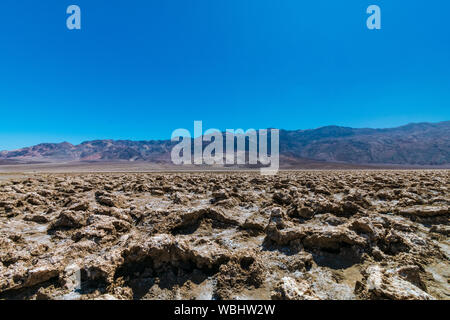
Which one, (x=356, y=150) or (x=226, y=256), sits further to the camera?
(x=356, y=150)

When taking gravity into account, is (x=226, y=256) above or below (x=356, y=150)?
below

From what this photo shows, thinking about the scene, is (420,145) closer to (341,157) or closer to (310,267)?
(341,157)

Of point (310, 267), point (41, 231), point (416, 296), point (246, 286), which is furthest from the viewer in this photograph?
point (41, 231)

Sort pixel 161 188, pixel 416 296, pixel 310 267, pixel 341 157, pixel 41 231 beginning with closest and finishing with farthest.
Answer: pixel 416 296 < pixel 310 267 < pixel 41 231 < pixel 161 188 < pixel 341 157

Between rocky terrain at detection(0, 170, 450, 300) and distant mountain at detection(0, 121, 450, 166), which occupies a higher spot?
distant mountain at detection(0, 121, 450, 166)

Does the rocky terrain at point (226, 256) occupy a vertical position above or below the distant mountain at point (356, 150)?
below

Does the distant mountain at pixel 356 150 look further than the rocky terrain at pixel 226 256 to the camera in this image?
Yes
